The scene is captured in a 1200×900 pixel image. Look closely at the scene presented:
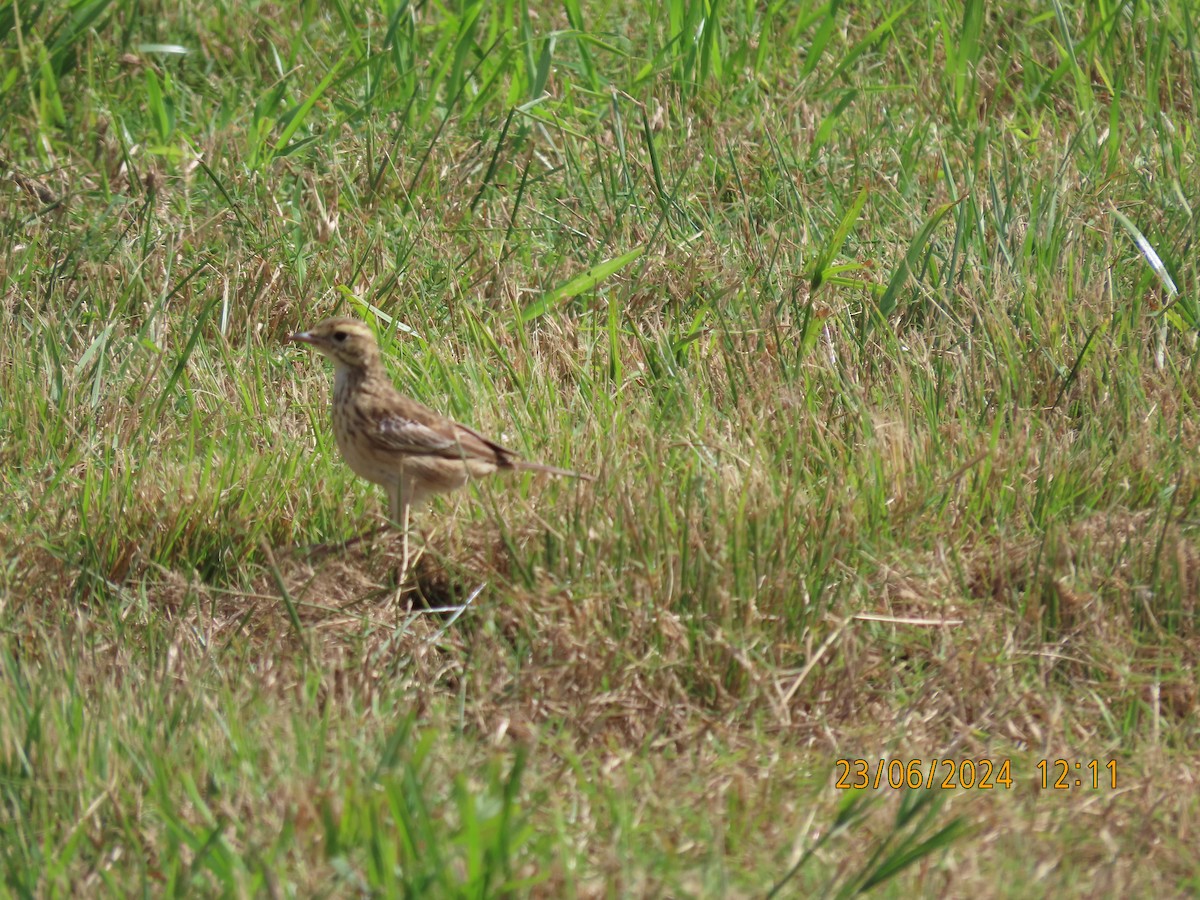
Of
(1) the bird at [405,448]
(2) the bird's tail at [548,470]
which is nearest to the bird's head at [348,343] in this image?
(1) the bird at [405,448]

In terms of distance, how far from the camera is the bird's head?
501 centimetres

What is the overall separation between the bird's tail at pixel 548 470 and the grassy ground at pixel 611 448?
0.05 meters

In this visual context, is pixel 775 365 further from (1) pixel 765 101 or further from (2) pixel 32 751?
(2) pixel 32 751

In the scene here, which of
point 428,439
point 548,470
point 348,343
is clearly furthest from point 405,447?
point 348,343

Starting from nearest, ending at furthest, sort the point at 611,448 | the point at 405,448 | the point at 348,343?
the point at 405,448
the point at 611,448
the point at 348,343

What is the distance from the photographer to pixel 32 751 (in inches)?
141

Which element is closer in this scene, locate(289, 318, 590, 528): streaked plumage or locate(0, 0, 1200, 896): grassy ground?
locate(0, 0, 1200, 896): grassy ground

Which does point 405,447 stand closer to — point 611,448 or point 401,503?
point 401,503

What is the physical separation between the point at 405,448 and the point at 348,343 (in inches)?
23.4

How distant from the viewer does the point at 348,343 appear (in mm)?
5020

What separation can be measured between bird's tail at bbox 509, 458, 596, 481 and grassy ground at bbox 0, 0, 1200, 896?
0.15 ft
